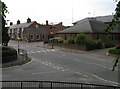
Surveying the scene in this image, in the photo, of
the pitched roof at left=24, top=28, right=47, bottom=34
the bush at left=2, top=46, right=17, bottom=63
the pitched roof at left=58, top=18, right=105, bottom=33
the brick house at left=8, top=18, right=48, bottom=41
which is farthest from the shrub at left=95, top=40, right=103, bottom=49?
the pitched roof at left=24, top=28, right=47, bottom=34

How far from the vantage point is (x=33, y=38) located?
90.8 metres

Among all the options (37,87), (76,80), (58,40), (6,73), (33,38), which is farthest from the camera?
(33,38)

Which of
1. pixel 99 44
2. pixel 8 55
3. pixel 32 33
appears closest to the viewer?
pixel 8 55

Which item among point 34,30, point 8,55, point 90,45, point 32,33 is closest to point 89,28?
point 90,45

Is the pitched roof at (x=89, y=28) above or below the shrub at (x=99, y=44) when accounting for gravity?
above

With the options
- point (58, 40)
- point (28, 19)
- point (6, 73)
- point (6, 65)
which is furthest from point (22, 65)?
point (28, 19)

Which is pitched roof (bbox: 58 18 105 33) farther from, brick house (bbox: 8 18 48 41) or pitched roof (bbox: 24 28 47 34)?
pitched roof (bbox: 24 28 47 34)

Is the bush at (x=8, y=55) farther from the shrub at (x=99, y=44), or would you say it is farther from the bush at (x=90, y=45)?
the shrub at (x=99, y=44)

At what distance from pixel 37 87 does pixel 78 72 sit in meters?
9.49

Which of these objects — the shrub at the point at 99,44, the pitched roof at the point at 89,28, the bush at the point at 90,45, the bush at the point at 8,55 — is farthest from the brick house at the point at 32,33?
the bush at the point at 8,55

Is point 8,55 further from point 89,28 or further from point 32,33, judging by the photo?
point 32,33

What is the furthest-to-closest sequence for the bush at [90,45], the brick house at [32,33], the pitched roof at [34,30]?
the pitched roof at [34,30]
the brick house at [32,33]
the bush at [90,45]

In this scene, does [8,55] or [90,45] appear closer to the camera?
[8,55]

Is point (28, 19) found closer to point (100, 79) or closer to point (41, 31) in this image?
point (41, 31)
